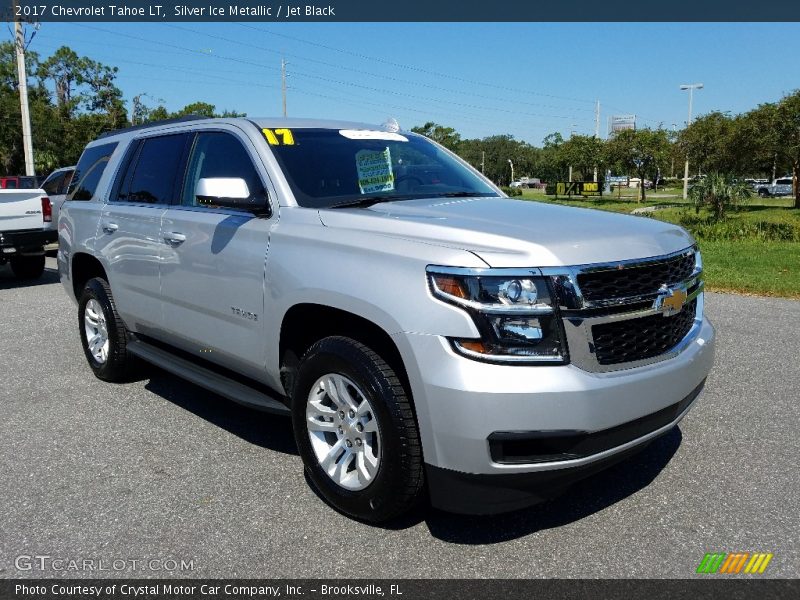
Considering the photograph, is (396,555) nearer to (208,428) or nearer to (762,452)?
(208,428)

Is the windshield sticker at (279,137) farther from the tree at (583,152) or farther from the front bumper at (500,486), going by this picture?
the tree at (583,152)

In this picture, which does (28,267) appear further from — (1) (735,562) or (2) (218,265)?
(1) (735,562)

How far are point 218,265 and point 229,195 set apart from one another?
53 cm

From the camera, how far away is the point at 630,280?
114 inches

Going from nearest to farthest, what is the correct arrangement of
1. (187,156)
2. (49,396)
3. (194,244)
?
(194,244) < (187,156) < (49,396)

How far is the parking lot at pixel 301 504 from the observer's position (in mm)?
2951

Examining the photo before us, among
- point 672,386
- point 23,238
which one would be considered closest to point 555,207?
point 672,386

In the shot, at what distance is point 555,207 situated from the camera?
379cm

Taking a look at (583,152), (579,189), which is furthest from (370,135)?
(579,189)

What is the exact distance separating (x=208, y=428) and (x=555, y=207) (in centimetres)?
261

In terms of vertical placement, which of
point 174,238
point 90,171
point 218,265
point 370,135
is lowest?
point 218,265

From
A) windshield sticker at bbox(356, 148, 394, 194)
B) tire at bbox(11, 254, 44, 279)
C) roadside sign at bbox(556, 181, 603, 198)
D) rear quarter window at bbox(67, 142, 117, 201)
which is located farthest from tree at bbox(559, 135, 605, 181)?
windshield sticker at bbox(356, 148, 394, 194)

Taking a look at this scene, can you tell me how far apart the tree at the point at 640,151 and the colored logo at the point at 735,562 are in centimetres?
→ 4721

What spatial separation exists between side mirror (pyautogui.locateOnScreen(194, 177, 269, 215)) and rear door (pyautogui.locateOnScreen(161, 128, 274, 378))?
0.30 ft
